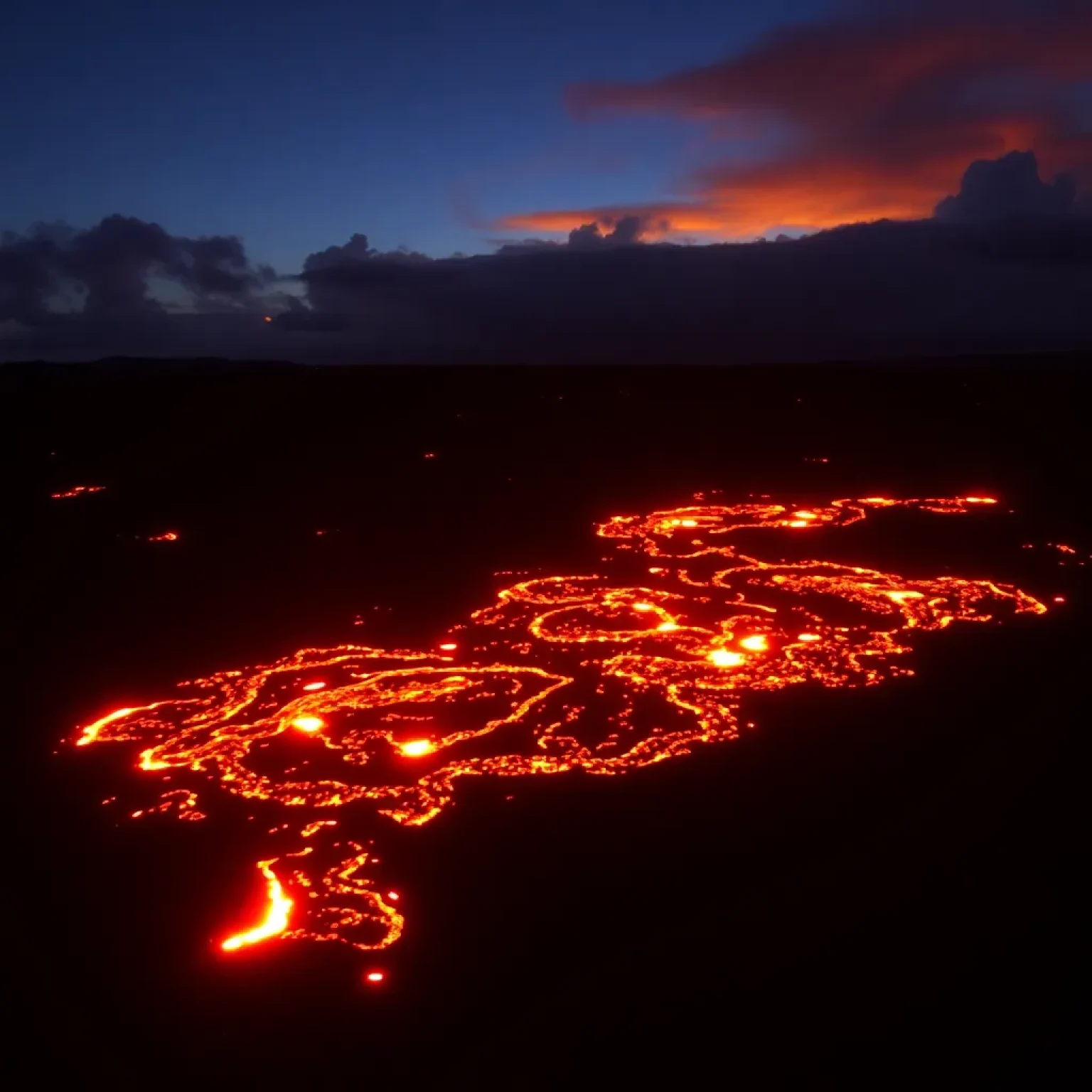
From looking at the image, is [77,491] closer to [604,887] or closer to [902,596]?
[902,596]

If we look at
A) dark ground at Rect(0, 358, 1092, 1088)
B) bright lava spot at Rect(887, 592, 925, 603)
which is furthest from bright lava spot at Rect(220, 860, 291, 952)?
bright lava spot at Rect(887, 592, 925, 603)

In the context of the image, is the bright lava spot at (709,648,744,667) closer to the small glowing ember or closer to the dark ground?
the dark ground

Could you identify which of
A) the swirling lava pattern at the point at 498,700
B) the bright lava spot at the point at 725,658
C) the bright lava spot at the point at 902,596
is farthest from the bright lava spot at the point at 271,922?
the bright lava spot at the point at 902,596

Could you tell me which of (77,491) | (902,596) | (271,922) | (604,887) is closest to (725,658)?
(902,596)

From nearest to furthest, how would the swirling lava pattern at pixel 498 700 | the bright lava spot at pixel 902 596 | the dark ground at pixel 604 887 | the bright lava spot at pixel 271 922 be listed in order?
1. the dark ground at pixel 604 887
2. the bright lava spot at pixel 271 922
3. the swirling lava pattern at pixel 498 700
4. the bright lava spot at pixel 902 596

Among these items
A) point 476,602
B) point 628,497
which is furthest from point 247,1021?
point 628,497

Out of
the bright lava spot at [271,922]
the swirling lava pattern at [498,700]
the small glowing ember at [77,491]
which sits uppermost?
the small glowing ember at [77,491]

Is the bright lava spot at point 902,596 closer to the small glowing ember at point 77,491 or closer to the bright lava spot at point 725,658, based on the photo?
the bright lava spot at point 725,658
